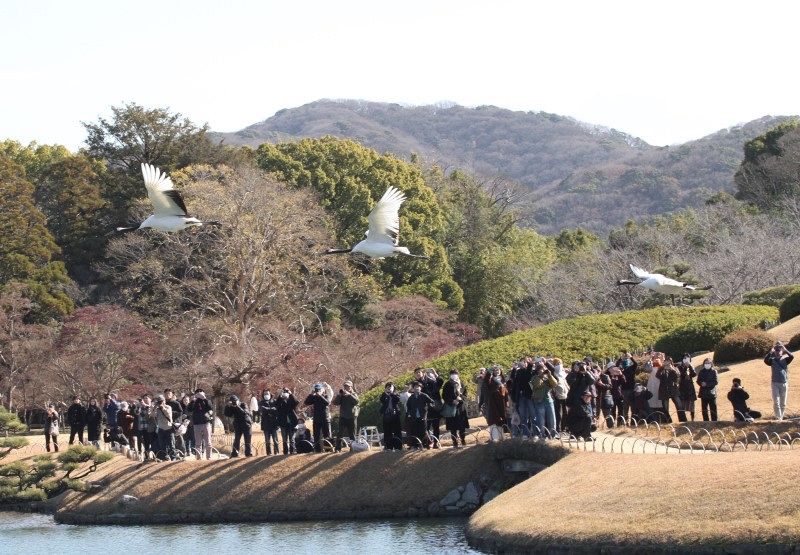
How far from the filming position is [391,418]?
2803 cm

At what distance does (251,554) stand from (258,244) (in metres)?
25.0

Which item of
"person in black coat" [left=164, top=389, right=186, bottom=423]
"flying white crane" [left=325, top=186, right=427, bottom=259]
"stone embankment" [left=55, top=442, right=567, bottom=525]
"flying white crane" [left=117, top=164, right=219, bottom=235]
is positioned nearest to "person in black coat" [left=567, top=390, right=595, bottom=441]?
"stone embankment" [left=55, top=442, right=567, bottom=525]

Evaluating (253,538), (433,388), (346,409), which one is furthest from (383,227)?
(253,538)

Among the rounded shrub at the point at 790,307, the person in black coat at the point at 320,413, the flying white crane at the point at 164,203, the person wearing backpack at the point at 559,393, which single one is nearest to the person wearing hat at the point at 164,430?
the person in black coat at the point at 320,413

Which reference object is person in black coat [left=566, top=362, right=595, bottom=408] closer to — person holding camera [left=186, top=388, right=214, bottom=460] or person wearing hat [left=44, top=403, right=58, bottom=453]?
person holding camera [left=186, top=388, right=214, bottom=460]

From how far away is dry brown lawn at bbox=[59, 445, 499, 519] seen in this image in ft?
87.8

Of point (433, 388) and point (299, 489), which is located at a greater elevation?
point (433, 388)

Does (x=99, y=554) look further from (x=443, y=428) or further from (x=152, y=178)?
(x=443, y=428)

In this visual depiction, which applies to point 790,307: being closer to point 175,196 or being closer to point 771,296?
point 771,296

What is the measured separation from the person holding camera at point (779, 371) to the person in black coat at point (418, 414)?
6.94 meters

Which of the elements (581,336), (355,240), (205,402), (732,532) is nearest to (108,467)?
(205,402)

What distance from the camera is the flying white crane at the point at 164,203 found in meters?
26.8

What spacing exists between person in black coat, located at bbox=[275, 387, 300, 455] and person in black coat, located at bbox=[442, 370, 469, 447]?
349 cm

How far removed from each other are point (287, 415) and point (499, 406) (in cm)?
505
